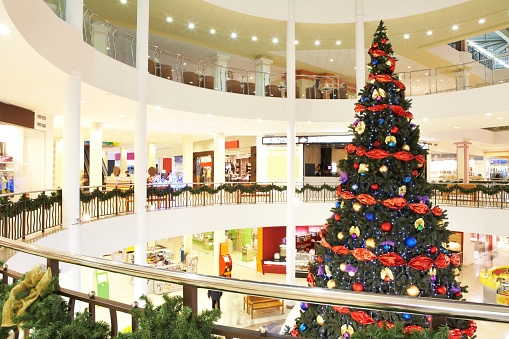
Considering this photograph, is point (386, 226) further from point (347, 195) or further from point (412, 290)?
point (412, 290)

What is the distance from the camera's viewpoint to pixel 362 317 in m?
3.21

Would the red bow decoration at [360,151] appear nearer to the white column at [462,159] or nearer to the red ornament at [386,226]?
the red ornament at [386,226]

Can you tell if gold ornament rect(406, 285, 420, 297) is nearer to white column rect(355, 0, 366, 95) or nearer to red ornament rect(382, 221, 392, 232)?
red ornament rect(382, 221, 392, 232)

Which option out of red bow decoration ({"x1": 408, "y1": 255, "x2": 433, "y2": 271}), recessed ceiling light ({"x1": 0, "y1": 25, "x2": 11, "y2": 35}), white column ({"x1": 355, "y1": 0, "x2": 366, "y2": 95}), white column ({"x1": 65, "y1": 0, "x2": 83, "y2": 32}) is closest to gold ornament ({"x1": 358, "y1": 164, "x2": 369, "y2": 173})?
red bow decoration ({"x1": 408, "y1": 255, "x2": 433, "y2": 271})

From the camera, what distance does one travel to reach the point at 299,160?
58.5 ft

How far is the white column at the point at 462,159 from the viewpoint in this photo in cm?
2084

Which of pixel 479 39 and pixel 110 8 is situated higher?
pixel 479 39

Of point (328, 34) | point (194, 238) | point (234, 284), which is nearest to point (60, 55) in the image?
point (234, 284)

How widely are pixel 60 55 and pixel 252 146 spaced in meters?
12.9

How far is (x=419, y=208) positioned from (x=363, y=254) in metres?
0.75

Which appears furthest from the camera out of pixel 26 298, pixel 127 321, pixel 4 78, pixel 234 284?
pixel 127 321

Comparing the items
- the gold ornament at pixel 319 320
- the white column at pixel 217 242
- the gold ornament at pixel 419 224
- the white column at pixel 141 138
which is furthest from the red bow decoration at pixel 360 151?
the white column at pixel 217 242

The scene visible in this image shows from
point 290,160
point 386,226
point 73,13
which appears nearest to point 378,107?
point 386,226

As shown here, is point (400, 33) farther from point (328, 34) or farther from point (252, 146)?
point (252, 146)
